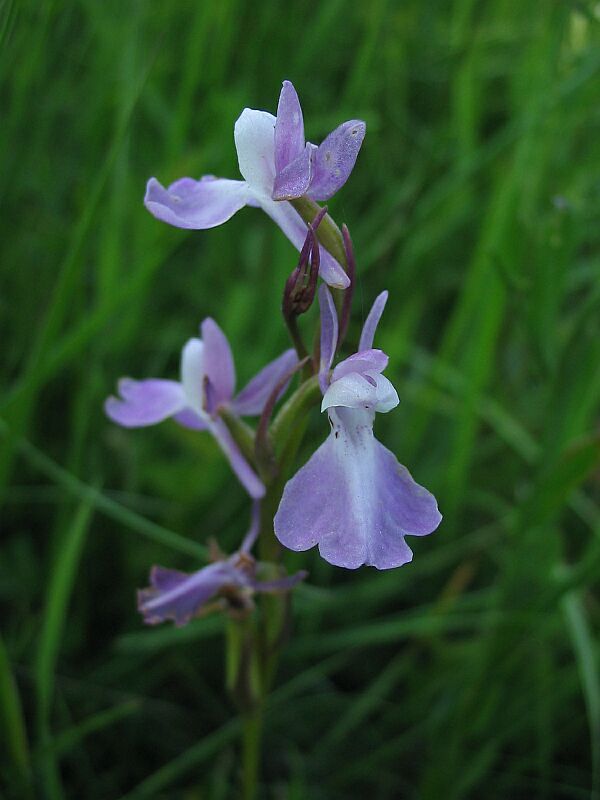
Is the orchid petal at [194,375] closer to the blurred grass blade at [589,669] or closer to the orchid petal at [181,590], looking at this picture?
the orchid petal at [181,590]

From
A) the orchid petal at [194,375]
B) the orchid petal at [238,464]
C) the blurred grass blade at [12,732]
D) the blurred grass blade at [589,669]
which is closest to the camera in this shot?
the orchid petal at [238,464]

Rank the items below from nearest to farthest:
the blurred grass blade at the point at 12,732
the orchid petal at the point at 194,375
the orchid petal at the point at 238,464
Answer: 1. the orchid petal at the point at 238,464
2. the orchid petal at the point at 194,375
3. the blurred grass blade at the point at 12,732

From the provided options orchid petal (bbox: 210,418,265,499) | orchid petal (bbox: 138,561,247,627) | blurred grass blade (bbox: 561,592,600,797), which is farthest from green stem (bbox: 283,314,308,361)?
blurred grass blade (bbox: 561,592,600,797)

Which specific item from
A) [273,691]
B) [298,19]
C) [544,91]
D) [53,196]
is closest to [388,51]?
[298,19]

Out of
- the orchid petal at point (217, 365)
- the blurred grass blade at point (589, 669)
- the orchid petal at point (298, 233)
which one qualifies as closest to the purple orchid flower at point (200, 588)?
the orchid petal at point (217, 365)

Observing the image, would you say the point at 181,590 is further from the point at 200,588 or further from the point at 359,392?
the point at 359,392

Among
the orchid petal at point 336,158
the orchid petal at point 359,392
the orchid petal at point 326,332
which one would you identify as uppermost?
the orchid petal at point 336,158

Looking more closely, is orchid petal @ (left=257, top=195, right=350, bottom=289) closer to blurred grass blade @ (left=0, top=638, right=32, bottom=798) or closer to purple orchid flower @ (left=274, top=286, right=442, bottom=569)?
purple orchid flower @ (left=274, top=286, right=442, bottom=569)

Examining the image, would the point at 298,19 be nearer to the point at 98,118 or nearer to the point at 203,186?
the point at 98,118
